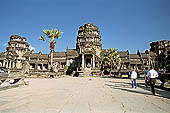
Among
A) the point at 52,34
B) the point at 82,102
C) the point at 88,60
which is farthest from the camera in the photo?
the point at 88,60

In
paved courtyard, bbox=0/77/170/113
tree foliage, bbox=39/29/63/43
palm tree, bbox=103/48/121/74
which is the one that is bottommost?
paved courtyard, bbox=0/77/170/113

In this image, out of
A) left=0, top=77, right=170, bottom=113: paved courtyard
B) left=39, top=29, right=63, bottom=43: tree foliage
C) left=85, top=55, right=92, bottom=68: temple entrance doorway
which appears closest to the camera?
left=0, top=77, right=170, bottom=113: paved courtyard

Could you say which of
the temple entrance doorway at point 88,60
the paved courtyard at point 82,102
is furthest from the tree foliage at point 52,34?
the paved courtyard at point 82,102

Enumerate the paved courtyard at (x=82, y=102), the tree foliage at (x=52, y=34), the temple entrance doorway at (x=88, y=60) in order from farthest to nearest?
the temple entrance doorway at (x=88, y=60)
the tree foliage at (x=52, y=34)
the paved courtyard at (x=82, y=102)

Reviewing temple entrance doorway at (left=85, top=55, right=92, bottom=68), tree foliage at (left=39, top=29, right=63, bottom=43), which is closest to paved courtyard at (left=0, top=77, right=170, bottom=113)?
tree foliage at (left=39, top=29, right=63, bottom=43)

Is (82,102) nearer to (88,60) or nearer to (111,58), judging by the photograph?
(111,58)

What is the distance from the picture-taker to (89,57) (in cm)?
4328

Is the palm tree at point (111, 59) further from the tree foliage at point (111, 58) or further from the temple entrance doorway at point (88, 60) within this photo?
the temple entrance doorway at point (88, 60)

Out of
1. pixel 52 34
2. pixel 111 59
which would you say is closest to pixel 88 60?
pixel 111 59

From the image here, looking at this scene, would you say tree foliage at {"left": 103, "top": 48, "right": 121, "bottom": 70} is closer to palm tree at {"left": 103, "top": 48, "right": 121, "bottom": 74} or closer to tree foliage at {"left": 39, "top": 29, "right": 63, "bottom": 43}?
palm tree at {"left": 103, "top": 48, "right": 121, "bottom": 74}

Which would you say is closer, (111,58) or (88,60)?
(111,58)

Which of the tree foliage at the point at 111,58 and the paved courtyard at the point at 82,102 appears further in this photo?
the tree foliage at the point at 111,58

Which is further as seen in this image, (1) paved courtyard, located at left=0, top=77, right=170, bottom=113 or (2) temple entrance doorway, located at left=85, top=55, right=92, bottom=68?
(2) temple entrance doorway, located at left=85, top=55, right=92, bottom=68

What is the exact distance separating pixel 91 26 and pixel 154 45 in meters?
47.4
